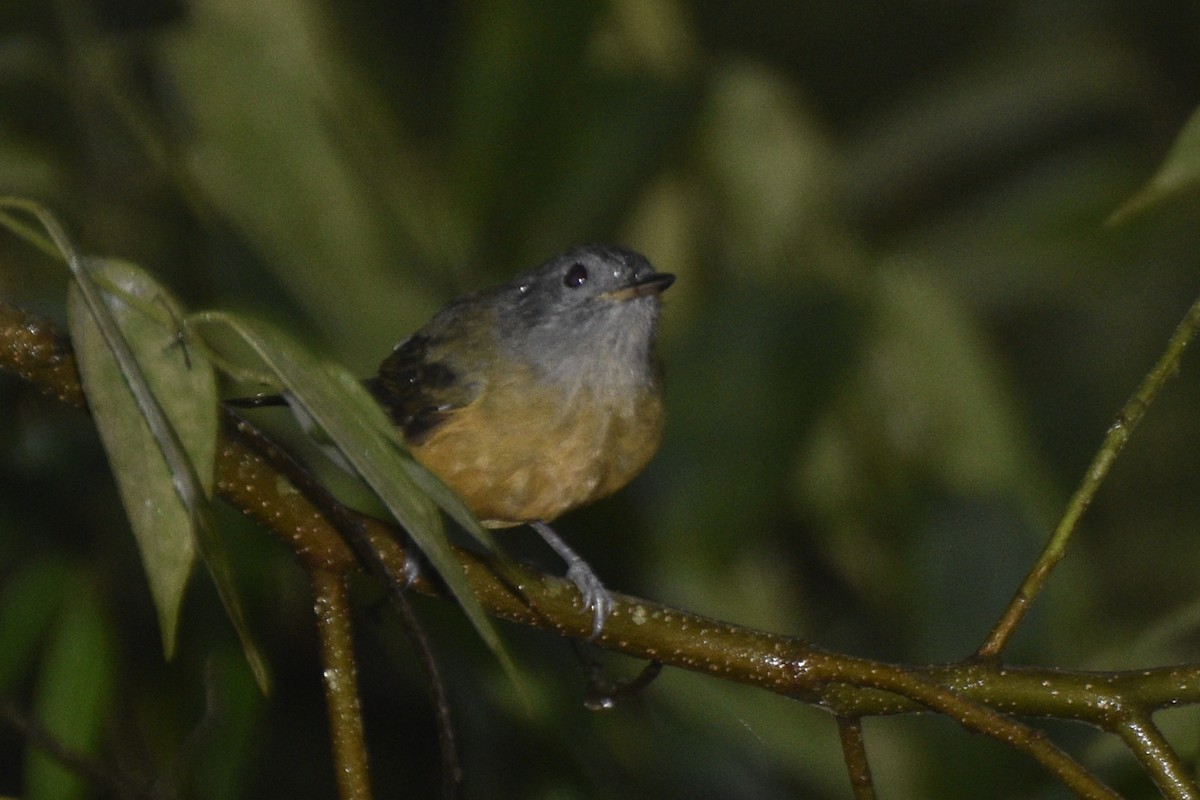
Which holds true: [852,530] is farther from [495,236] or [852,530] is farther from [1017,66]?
[1017,66]

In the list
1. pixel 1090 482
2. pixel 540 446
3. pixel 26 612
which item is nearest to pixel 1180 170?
pixel 1090 482

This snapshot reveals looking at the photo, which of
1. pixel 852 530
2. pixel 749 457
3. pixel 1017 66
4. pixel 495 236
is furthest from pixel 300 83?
pixel 1017 66

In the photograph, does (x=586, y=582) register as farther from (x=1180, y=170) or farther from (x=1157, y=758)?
(x=1180, y=170)

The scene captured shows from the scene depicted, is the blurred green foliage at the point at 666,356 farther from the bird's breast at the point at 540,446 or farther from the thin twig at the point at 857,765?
the thin twig at the point at 857,765

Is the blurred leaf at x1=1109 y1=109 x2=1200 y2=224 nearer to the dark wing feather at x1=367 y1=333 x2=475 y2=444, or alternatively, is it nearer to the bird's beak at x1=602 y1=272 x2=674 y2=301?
the bird's beak at x1=602 y1=272 x2=674 y2=301

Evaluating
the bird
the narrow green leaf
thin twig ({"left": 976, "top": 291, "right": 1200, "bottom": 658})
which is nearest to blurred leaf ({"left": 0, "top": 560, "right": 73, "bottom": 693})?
the bird

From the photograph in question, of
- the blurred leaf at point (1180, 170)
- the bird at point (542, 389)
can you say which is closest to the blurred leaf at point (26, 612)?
the bird at point (542, 389)
